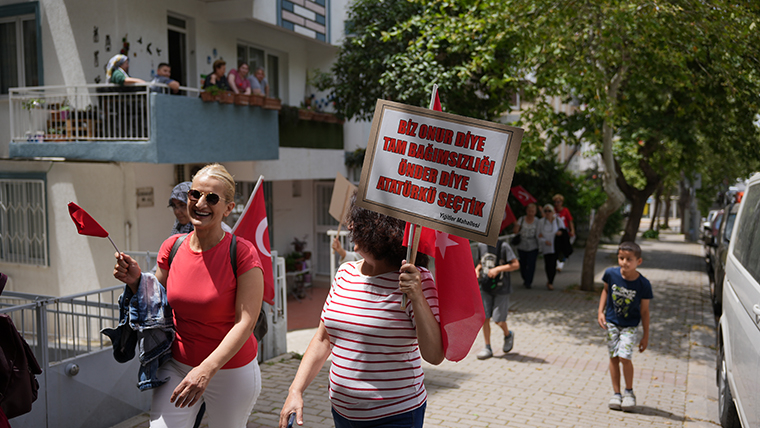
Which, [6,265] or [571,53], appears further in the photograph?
[6,265]

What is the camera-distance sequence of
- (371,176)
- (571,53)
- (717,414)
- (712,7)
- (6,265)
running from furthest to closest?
(6,265), (571,53), (712,7), (717,414), (371,176)

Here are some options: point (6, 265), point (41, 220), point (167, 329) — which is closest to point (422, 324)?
point (167, 329)

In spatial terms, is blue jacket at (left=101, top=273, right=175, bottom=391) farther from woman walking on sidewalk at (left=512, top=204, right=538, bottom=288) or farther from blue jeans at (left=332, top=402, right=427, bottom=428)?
woman walking on sidewalk at (left=512, top=204, right=538, bottom=288)

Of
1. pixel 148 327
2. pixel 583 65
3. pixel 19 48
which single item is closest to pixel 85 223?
pixel 148 327

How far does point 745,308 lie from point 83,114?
372 inches

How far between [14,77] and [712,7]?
38.3 feet

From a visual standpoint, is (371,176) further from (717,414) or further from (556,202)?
(556,202)

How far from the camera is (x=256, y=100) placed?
11812mm

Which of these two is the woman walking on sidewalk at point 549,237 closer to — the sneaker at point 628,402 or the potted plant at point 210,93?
the potted plant at point 210,93

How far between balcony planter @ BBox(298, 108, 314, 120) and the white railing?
4156 millimetres

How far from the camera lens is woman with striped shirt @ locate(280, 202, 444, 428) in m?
2.95

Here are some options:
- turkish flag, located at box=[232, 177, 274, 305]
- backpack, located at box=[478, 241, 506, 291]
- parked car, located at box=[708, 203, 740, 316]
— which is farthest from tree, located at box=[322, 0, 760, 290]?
turkish flag, located at box=[232, 177, 274, 305]

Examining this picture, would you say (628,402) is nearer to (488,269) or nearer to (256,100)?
(488,269)

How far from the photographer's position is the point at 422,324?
283 cm
